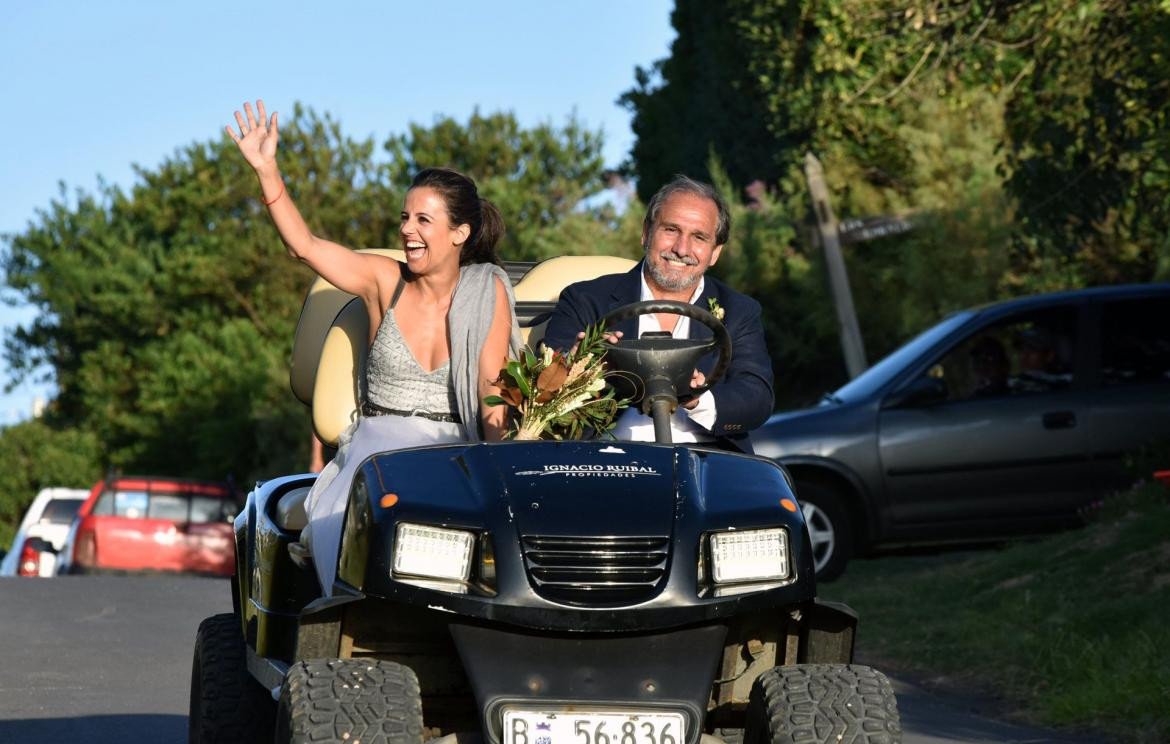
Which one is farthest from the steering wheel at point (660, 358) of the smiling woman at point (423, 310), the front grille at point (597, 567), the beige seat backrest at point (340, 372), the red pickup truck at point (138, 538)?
the red pickup truck at point (138, 538)

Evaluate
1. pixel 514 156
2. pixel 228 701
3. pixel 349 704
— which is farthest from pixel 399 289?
pixel 514 156

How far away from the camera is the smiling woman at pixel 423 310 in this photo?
5.55m

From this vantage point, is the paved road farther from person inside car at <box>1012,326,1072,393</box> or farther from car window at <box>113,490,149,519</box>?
car window at <box>113,490,149,519</box>

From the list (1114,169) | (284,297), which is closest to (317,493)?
(1114,169)

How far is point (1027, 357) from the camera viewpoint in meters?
12.9

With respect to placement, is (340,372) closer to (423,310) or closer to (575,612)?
(423,310)

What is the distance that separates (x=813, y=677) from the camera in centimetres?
429

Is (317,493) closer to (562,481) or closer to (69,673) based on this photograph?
(562,481)

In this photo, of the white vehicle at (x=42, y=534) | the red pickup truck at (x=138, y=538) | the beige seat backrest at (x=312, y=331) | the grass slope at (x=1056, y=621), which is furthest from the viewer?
the white vehicle at (x=42, y=534)

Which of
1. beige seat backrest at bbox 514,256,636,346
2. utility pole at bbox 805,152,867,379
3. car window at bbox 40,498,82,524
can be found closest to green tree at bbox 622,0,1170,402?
utility pole at bbox 805,152,867,379

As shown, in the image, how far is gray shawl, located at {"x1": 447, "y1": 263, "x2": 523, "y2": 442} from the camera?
18.2 ft

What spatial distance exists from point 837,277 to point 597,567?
12787 mm

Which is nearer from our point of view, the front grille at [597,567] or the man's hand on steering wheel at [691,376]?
the front grille at [597,567]

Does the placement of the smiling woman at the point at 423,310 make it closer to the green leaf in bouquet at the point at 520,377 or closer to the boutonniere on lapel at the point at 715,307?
the green leaf in bouquet at the point at 520,377
